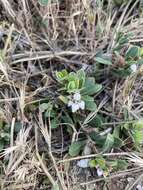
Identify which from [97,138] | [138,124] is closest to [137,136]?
[138,124]

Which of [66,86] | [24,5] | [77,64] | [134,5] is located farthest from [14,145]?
[134,5]

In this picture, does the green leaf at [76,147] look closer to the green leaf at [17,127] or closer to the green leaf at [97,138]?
the green leaf at [97,138]

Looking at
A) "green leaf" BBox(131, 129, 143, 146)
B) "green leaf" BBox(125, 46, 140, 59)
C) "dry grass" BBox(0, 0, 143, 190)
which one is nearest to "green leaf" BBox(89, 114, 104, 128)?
"dry grass" BBox(0, 0, 143, 190)

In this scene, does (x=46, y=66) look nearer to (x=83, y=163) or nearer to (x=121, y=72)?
(x=121, y=72)

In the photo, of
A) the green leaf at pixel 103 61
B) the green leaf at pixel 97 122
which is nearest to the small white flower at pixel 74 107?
the green leaf at pixel 97 122

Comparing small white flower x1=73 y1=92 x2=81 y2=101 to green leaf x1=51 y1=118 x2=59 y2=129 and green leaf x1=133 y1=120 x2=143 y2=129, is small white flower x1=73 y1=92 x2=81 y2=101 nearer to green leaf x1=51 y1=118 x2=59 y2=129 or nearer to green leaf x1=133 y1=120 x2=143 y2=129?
green leaf x1=51 y1=118 x2=59 y2=129
